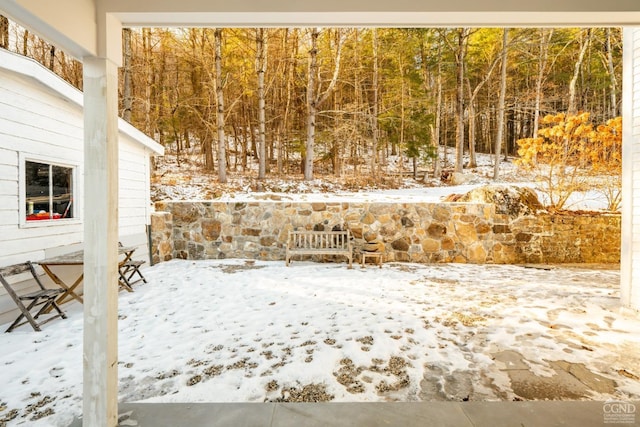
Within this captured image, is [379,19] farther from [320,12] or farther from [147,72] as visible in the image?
[147,72]

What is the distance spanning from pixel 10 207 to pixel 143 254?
2.99 m

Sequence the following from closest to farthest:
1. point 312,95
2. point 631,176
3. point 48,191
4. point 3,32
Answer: point 631,176, point 48,191, point 3,32, point 312,95

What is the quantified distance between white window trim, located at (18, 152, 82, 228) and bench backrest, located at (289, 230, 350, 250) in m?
3.63

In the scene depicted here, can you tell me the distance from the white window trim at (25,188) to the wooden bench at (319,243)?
3.54m

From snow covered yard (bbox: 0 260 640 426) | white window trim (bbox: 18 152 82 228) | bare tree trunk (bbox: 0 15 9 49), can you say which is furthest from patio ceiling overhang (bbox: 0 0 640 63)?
bare tree trunk (bbox: 0 15 9 49)

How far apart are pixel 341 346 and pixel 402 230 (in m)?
4.48

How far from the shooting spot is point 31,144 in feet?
13.7

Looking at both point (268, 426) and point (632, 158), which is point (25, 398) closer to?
point (268, 426)

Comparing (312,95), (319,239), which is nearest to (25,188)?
(319,239)

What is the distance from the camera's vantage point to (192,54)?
1366 cm

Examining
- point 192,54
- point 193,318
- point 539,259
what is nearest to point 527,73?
point 539,259


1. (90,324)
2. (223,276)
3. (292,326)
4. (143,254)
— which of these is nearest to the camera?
(90,324)

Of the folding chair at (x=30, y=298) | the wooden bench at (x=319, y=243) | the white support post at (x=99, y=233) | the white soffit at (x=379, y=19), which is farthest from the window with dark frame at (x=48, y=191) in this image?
the wooden bench at (x=319, y=243)

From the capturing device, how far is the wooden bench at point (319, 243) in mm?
6487
